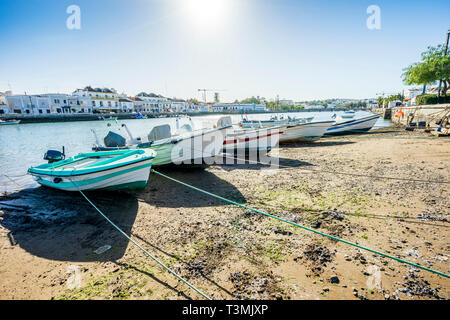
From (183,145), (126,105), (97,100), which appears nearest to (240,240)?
(183,145)

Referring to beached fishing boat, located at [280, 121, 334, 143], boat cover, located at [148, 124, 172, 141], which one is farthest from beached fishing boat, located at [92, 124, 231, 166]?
beached fishing boat, located at [280, 121, 334, 143]

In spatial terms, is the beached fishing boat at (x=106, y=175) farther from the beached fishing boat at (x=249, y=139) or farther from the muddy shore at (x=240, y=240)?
the beached fishing boat at (x=249, y=139)

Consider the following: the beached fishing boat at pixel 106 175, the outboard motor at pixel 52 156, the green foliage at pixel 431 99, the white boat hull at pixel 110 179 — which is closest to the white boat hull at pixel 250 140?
the beached fishing boat at pixel 106 175

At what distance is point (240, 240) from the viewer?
4117 mm

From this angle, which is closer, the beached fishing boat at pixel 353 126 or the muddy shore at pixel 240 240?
the muddy shore at pixel 240 240

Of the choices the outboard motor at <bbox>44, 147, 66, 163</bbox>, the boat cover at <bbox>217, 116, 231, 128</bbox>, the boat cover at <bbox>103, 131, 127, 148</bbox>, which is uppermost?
the boat cover at <bbox>217, 116, 231, 128</bbox>

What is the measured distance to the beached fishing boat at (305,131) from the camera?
15.1m

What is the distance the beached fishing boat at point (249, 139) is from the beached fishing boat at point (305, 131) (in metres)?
2.89

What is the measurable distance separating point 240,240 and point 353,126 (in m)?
20.9

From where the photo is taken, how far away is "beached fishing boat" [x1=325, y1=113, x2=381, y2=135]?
Answer: 1944 cm

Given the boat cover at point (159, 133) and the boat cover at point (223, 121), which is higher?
the boat cover at point (223, 121)

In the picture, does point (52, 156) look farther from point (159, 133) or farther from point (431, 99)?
point (431, 99)

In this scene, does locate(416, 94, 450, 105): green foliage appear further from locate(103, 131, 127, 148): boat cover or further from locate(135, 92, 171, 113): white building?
locate(135, 92, 171, 113): white building

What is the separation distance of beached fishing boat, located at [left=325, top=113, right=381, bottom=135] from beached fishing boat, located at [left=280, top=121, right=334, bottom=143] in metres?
4.71
